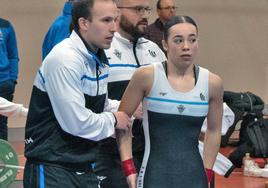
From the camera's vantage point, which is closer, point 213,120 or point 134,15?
point 213,120

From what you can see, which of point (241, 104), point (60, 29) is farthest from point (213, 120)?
point (241, 104)

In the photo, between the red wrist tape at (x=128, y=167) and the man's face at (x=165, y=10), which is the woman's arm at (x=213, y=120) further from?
the man's face at (x=165, y=10)

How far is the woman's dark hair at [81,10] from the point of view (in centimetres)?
289

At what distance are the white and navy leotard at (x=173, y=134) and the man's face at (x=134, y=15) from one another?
583 mm

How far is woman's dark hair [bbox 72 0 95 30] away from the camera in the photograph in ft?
9.50

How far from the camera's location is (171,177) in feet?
10.1

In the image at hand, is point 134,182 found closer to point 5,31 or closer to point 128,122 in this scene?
point 128,122

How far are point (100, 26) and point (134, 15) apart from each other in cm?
78

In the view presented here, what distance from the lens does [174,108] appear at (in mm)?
3072

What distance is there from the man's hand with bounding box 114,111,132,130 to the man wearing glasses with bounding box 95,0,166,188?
0.53m

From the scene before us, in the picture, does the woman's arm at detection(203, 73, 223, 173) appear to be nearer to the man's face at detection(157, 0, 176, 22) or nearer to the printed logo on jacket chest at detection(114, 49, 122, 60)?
the printed logo on jacket chest at detection(114, 49, 122, 60)

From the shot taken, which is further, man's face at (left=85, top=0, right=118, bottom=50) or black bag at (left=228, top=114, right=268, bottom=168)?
black bag at (left=228, top=114, right=268, bottom=168)

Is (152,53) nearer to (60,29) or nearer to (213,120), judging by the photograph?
(213,120)

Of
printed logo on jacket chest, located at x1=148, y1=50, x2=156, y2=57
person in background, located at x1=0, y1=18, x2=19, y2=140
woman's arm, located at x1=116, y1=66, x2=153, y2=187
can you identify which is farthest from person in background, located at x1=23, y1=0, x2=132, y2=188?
person in background, located at x1=0, y1=18, x2=19, y2=140
